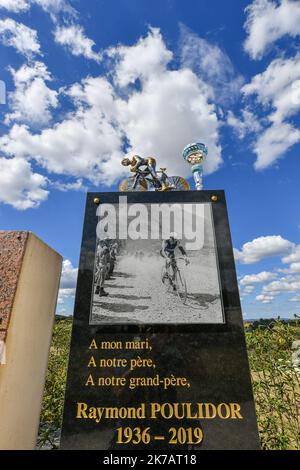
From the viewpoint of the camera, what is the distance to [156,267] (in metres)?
3.54

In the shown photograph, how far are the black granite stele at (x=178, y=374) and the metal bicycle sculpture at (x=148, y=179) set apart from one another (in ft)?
6.38

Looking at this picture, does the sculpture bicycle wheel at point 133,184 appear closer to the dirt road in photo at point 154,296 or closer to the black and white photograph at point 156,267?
the black and white photograph at point 156,267

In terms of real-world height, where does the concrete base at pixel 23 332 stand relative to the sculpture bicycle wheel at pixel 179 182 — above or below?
below

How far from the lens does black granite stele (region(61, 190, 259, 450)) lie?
8.85ft

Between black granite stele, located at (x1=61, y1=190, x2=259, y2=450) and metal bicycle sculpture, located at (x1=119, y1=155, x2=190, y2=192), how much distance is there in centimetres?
195

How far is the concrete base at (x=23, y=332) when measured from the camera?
275 cm

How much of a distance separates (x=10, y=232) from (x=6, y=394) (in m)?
1.90

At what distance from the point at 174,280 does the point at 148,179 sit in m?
2.22

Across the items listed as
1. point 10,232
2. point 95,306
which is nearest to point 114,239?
point 95,306

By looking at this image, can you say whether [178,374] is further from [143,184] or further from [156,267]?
[143,184]

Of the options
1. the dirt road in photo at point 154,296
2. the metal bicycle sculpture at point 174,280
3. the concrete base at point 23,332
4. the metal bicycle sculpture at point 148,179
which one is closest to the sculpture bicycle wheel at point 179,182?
the metal bicycle sculpture at point 148,179

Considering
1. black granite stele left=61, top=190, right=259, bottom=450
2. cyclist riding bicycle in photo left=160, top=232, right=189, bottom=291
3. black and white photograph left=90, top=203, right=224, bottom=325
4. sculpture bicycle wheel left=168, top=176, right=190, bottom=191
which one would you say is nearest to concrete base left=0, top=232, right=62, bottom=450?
black granite stele left=61, top=190, right=259, bottom=450

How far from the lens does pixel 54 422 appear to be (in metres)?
3.75
